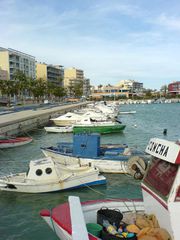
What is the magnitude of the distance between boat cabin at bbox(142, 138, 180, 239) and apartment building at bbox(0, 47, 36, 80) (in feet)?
470

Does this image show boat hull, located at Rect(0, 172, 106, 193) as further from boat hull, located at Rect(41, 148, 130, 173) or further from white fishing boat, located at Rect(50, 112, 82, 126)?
white fishing boat, located at Rect(50, 112, 82, 126)

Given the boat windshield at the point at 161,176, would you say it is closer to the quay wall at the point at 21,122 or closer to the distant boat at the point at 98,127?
the quay wall at the point at 21,122

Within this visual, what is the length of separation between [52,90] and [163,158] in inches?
5630

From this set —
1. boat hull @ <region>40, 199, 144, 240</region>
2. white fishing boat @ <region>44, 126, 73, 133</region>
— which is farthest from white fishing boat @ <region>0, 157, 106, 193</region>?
white fishing boat @ <region>44, 126, 73, 133</region>

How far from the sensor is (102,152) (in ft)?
80.5

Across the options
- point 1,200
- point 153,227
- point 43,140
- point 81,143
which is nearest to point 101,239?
point 153,227

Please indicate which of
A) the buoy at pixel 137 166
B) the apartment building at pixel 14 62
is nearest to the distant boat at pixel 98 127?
the buoy at pixel 137 166

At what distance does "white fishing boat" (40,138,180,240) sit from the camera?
23.1ft

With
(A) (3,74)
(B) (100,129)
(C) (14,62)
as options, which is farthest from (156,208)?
(C) (14,62)

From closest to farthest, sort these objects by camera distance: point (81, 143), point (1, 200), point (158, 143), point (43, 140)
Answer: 1. point (158, 143)
2. point (1, 200)
3. point (81, 143)
4. point (43, 140)

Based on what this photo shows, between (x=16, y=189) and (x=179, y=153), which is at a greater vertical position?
(x=179, y=153)

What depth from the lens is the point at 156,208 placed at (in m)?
7.90

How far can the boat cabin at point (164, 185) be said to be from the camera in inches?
276

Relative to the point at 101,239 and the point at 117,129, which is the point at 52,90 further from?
the point at 101,239
